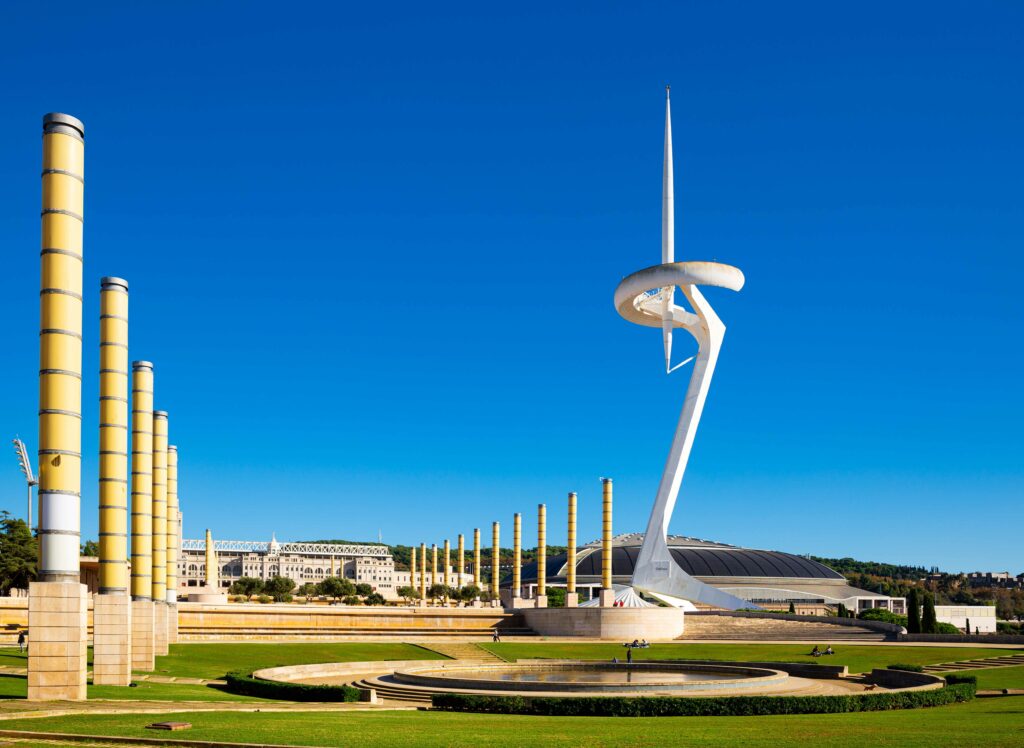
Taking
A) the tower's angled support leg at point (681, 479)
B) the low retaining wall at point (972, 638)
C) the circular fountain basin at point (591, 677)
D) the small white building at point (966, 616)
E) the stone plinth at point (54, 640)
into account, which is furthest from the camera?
the small white building at point (966, 616)

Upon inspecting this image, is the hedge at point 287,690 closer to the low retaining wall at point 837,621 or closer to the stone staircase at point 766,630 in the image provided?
the stone staircase at point 766,630

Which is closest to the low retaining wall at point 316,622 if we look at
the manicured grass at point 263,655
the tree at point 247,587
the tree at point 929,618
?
the manicured grass at point 263,655

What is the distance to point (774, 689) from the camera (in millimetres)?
27266

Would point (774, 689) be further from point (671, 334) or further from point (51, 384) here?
point (671, 334)

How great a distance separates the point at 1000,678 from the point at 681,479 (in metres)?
34.8

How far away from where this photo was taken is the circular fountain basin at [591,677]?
26156 mm

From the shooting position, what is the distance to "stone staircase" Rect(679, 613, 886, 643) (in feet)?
176

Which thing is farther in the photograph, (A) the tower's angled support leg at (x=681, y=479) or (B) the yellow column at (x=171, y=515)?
(A) the tower's angled support leg at (x=681, y=479)

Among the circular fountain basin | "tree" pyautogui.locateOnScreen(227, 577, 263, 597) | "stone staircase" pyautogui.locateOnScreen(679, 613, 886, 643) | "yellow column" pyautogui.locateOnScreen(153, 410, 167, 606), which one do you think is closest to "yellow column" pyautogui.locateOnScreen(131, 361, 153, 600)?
"yellow column" pyautogui.locateOnScreen(153, 410, 167, 606)

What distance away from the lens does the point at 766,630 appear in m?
55.5

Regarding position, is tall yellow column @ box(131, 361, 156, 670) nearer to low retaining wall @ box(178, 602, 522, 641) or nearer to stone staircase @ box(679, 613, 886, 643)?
low retaining wall @ box(178, 602, 522, 641)

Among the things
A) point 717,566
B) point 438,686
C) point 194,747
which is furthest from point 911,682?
point 717,566

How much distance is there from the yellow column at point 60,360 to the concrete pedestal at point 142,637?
10.5 m

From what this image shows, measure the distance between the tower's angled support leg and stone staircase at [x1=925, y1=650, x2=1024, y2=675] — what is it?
93.2 feet
